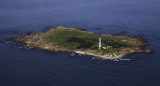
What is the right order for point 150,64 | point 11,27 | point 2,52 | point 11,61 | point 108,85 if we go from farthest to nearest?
point 11,27, point 2,52, point 11,61, point 150,64, point 108,85

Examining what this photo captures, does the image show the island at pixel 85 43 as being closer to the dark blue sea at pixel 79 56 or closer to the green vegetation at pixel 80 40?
the green vegetation at pixel 80 40

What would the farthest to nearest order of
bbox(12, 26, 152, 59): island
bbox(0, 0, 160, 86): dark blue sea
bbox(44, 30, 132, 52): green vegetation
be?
bbox(44, 30, 132, 52): green vegetation
bbox(12, 26, 152, 59): island
bbox(0, 0, 160, 86): dark blue sea

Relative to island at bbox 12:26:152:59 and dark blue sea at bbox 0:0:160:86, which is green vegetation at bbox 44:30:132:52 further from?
dark blue sea at bbox 0:0:160:86

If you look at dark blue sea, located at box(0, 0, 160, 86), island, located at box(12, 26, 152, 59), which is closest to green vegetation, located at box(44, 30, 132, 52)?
island, located at box(12, 26, 152, 59)

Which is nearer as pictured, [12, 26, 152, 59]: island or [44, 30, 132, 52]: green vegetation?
[12, 26, 152, 59]: island

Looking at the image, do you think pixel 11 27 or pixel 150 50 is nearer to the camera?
pixel 150 50

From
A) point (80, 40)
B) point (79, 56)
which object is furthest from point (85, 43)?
point (79, 56)

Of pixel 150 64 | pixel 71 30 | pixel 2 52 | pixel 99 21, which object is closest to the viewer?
pixel 150 64

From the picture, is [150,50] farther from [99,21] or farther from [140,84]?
[99,21]

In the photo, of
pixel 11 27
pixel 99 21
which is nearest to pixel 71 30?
pixel 99 21
